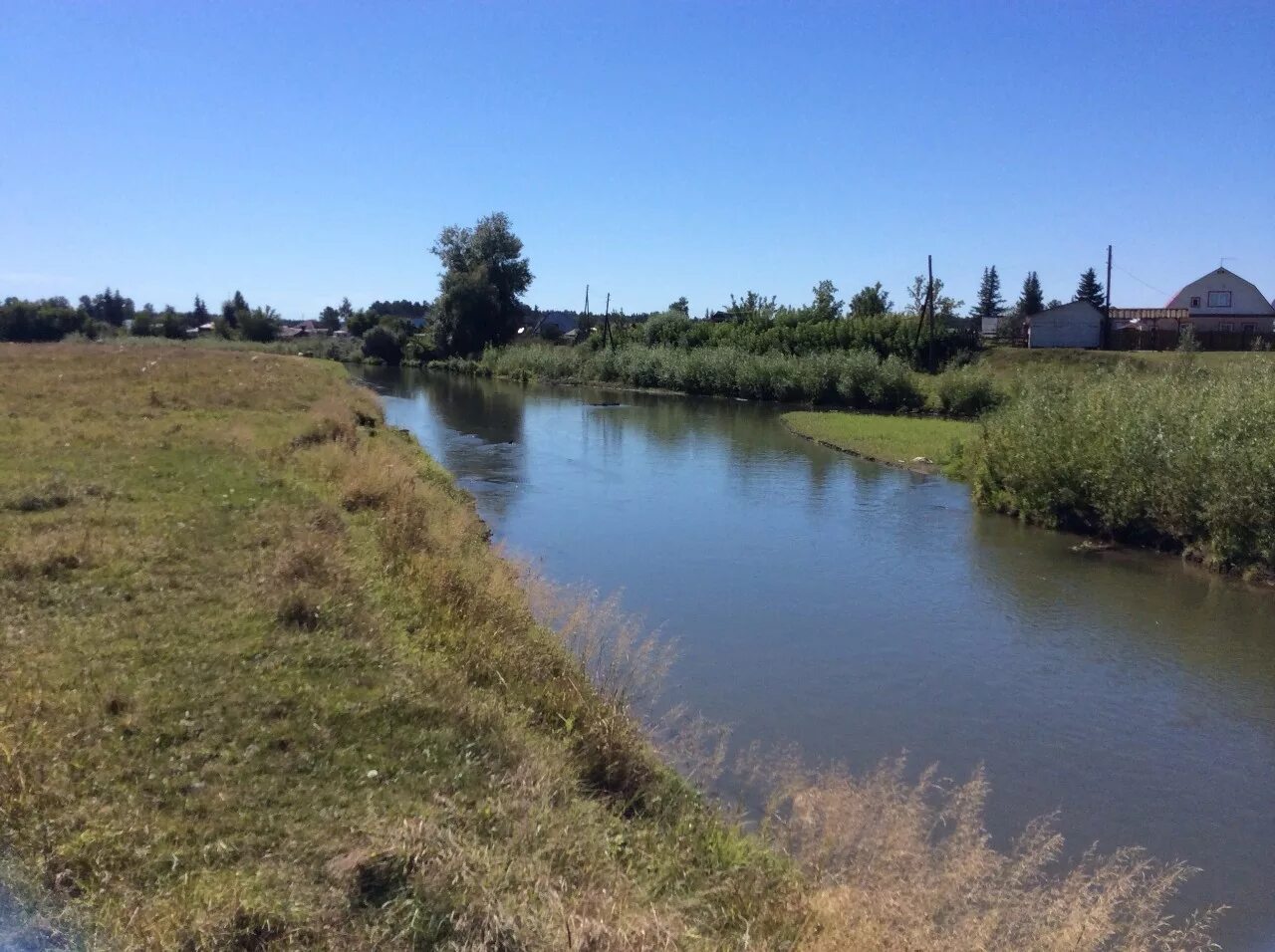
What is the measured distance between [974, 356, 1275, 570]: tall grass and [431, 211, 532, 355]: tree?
6183 centimetres

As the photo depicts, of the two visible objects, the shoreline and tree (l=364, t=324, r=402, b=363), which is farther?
tree (l=364, t=324, r=402, b=363)

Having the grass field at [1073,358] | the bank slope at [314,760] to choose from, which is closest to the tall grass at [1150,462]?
the bank slope at [314,760]

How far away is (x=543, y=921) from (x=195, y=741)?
269 centimetres

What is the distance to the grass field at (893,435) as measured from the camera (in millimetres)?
30750

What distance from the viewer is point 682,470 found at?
3002cm

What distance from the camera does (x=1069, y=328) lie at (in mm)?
56688

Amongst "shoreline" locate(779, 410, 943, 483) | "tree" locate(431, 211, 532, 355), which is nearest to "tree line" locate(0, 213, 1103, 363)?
"tree" locate(431, 211, 532, 355)

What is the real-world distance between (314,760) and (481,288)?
7753 centimetres

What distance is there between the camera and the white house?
63469 millimetres

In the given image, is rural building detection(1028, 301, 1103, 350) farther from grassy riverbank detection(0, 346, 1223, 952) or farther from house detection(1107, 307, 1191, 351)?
grassy riverbank detection(0, 346, 1223, 952)

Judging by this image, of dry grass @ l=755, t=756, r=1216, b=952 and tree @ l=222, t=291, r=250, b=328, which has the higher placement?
tree @ l=222, t=291, r=250, b=328

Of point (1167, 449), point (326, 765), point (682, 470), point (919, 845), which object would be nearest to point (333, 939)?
point (326, 765)

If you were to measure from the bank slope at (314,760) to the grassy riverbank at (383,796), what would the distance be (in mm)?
21

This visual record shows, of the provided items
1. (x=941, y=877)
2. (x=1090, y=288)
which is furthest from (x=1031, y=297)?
(x=941, y=877)
